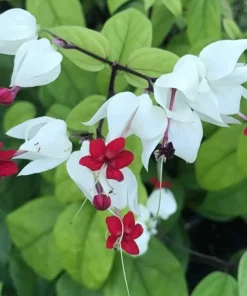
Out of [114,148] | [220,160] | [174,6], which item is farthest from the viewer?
[220,160]

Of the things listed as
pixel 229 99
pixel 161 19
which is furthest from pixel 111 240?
pixel 161 19

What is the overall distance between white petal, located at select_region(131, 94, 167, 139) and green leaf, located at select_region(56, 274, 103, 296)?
337 millimetres

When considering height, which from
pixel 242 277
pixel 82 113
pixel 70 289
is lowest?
pixel 70 289

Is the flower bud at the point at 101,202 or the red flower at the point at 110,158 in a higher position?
the red flower at the point at 110,158

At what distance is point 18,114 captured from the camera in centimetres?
68

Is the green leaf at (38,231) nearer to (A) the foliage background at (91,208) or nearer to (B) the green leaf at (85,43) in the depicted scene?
(A) the foliage background at (91,208)

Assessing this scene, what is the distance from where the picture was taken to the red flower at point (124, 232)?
1.39 feet

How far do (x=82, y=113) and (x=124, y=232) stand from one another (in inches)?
6.9

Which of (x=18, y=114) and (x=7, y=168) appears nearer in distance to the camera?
(x=7, y=168)

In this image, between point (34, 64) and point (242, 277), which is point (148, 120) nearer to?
point (34, 64)

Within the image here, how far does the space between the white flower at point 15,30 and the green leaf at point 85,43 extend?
0.11ft

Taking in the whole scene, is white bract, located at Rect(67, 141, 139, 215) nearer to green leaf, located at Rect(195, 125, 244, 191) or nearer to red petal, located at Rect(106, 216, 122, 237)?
red petal, located at Rect(106, 216, 122, 237)

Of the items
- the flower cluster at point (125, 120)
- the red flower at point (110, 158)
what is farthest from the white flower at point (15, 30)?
the red flower at point (110, 158)

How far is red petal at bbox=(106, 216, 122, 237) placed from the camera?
0.42 metres
